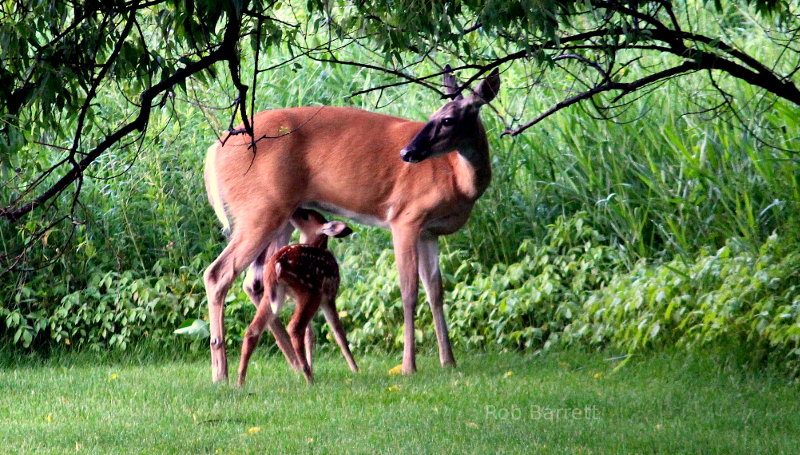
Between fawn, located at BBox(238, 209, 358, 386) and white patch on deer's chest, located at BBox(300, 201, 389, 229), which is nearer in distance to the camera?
fawn, located at BBox(238, 209, 358, 386)

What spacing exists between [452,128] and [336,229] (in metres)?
0.93

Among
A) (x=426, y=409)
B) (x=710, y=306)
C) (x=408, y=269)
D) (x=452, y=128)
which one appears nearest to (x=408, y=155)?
(x=452, y=128)

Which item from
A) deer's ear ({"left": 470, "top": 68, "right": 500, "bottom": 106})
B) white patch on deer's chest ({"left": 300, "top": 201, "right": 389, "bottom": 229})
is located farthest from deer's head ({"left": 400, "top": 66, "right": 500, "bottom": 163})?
white patch on deer's chest ({"left": 300, "top": 201, "right": 389, "bottom": 229})

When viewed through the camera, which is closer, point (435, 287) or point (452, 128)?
point (452, 128)

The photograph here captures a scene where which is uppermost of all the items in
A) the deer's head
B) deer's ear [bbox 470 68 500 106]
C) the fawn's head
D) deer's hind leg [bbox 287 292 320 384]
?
deer's ear [bbox 470 68 500 106]

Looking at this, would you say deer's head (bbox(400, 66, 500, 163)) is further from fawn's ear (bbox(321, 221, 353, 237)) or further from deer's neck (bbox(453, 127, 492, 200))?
fawn's ear (bbox(321, 221, 353, 237))

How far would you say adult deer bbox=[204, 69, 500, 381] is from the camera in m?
6.91

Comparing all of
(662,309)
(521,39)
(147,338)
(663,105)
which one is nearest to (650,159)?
(663,105)

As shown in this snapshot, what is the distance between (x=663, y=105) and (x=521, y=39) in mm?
5841

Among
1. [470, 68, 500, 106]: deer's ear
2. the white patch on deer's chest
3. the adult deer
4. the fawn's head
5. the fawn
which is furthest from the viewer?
the white patch on deer's chest

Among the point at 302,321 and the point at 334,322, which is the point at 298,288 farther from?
the point at 334,322

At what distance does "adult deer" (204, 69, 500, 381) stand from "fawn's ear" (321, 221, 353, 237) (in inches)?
10.5

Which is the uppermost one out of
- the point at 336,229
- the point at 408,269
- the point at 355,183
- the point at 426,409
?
the point at 355,183

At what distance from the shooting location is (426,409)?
18.9 feet
